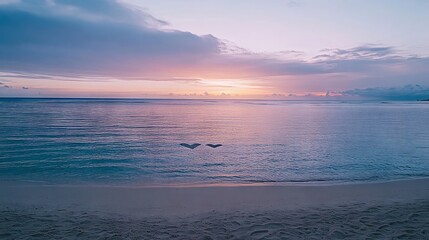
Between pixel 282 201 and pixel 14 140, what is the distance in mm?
24308

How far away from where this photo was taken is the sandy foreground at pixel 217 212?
27.6 ft

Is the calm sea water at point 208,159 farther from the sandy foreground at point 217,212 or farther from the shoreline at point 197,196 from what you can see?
the sandy foreground at point 217,212

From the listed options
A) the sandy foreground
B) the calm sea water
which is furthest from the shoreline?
the calm sea water

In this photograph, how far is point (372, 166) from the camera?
18.5 meters

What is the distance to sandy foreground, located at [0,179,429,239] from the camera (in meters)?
8.41

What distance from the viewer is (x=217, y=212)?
405 inches

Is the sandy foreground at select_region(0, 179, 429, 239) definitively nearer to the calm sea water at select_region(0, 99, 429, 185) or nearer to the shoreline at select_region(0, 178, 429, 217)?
the shoreline at select_region(0, 178, 429, 217)

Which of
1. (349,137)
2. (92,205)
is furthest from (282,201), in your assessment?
(349,137)

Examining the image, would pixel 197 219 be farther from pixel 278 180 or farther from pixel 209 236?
pixel 278 180

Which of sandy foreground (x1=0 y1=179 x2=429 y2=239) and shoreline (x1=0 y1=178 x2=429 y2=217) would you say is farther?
shoreline (x1=0 y1=178 x2=429 y2=217)

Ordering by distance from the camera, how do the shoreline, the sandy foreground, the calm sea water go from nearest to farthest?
1. the sandy foreground
2. the shoreline
3. the calm sea water

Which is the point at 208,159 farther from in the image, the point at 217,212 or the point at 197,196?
the point at 217,212

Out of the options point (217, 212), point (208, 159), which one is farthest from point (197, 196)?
point (208, 159)

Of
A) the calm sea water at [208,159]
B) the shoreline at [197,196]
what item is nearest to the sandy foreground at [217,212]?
the shoreline at [197,196]
